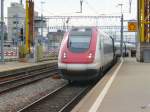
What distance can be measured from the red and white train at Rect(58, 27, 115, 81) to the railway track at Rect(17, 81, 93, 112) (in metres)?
0.67

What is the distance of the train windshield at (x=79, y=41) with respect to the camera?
67.1 feet

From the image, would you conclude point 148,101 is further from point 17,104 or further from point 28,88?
point 28,88

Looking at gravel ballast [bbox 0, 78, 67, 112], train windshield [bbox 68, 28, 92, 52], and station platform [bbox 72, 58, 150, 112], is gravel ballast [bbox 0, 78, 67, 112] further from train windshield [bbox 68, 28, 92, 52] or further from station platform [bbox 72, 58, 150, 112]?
station platform [bbox 72, 58, 150, 112]

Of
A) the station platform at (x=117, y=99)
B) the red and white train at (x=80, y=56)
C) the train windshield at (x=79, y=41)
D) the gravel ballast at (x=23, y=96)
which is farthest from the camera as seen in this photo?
the train windshield at (x=79, y=41)

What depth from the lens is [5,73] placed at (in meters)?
28.8

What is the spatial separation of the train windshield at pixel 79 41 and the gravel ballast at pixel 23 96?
83.4 inches

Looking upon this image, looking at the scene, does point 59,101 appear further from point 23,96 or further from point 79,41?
point 79,41

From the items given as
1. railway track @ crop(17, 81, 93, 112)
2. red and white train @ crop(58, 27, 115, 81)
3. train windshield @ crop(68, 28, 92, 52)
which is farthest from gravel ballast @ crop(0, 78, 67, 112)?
train windshield @ crop(68, 28, 92, 52)

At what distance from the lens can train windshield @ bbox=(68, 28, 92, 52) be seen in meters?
20.4

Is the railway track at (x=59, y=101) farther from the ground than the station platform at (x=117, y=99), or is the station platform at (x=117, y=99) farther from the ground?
the station platform at (x=117, y=99)

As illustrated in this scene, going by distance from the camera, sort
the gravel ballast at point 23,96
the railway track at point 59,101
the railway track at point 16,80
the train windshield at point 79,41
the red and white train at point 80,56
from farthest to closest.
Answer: the railway track at point 16,80
the train windshield at point 79,41
the red and white train at point 80,56
the gravel ballast at point 23,96
the railway track at point 59,101

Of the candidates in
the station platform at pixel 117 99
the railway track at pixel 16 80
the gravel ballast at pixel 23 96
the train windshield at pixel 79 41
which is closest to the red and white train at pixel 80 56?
the train windshield at pixel 79 41

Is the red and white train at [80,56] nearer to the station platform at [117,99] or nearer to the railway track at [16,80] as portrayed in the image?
the station platform at [117,99]

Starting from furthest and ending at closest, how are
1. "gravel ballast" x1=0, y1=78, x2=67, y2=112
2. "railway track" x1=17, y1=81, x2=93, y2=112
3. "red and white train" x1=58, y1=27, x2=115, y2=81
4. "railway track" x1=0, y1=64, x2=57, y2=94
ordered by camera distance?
"railway track" x1=0, y1=64, x2=57, y2=94 → "red and white train" x1=58, y1=27, x2=115, y2=81 → "gravel ballast" x1=0, y1=78, x2=67, y2=112 → "railway track" x1=17, y1=81, x2=93, y2=112
